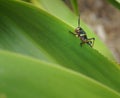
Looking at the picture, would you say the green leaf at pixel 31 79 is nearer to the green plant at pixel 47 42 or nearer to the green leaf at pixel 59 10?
the green plant at pixel 47 42

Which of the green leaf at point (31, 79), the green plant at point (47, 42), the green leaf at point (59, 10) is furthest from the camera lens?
the green leaf at point (59, 10)

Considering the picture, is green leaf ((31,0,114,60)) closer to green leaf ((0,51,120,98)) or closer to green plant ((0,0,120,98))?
green plant ((0,0,120,98))

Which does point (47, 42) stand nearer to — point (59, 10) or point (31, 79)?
point (31, 79)

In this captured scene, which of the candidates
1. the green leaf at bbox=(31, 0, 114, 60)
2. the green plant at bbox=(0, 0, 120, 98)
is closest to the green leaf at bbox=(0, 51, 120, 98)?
the green plant at bbox=(0, 0, 120, 98)

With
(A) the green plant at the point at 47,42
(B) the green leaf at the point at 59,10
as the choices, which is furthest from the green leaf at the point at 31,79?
(B) the green leaf at the point at 59,10

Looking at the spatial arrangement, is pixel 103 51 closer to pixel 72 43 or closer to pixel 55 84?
pixel 72 43

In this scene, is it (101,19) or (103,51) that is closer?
(103,51)

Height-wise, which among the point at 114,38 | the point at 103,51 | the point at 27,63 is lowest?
the point at 27,63

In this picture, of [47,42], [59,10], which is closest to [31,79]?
[47,42]

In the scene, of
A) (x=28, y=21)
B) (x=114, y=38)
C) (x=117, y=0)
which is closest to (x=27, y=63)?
(x=28, y=21)
